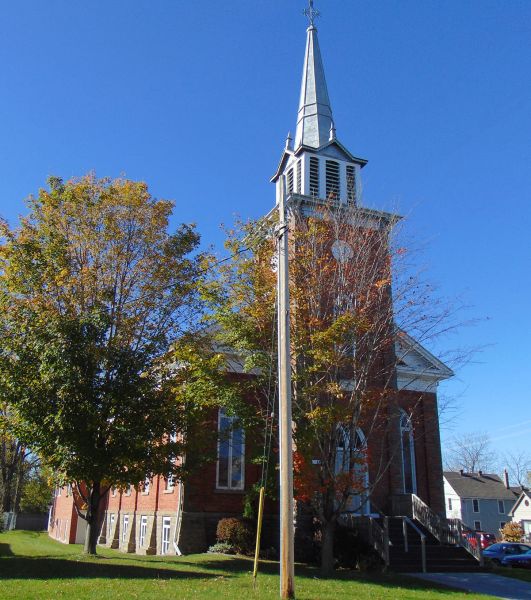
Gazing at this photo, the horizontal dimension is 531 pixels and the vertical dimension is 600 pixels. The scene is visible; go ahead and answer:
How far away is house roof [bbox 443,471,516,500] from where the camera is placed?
68325 millimetres

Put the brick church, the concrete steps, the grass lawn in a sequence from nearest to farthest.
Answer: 1. the grass lawn
2. the concrete steps
3. the brick church

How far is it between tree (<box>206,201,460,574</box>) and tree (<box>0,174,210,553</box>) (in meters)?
2.16

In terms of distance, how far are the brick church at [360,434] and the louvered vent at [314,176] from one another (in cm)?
4

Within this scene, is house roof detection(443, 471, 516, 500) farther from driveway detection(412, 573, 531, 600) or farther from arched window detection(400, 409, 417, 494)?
driveway detection(412, 573, 531, 600)

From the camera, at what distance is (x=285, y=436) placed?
11.4 m

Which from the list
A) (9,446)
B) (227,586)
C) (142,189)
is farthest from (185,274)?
(9,446)

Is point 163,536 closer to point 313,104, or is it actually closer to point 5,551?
point 5,551

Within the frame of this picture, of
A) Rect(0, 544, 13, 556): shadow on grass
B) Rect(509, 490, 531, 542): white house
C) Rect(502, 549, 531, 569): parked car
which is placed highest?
Rect(509, 490, 531, 542): white house

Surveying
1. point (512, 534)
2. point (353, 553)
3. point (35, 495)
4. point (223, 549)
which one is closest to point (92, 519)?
point (223, 549)

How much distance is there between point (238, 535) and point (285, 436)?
9.48 metres

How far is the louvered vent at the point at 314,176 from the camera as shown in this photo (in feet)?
85.2

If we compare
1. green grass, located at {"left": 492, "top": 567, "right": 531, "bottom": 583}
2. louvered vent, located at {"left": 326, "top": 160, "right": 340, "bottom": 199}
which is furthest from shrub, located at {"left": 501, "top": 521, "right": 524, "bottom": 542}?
louvered vent, located at {"left": 326, "top": 160, "right": 340, "bottom": 199}

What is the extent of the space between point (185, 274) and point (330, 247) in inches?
190

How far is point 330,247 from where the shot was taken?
19.5 meters
